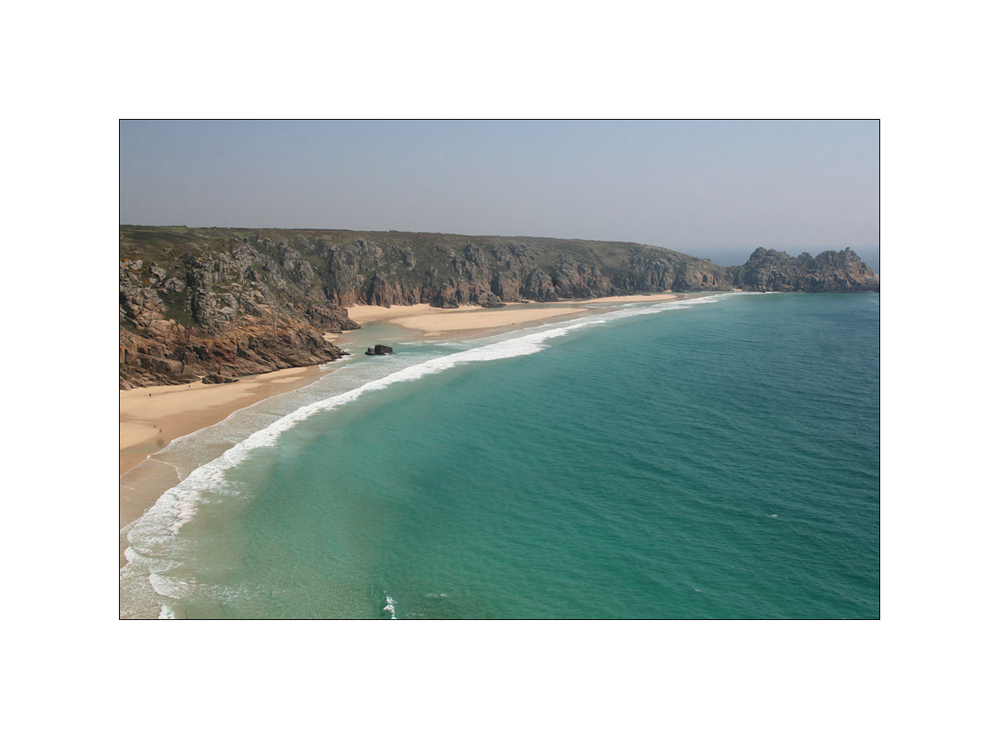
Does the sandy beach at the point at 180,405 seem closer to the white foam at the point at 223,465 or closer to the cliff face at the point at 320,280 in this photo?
the white foam at the point at 223,465

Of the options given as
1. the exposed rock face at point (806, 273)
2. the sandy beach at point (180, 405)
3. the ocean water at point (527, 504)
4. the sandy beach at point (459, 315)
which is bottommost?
the ocean water at point (527, 504)

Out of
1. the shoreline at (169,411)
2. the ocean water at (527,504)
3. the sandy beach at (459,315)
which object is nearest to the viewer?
the ocean water at (527,504)

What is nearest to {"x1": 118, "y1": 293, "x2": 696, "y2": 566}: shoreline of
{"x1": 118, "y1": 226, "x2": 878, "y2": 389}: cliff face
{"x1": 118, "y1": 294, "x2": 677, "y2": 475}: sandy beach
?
{"x1": 118, "y1": 294, "x2": 677, "y2": 475}: sandy beach

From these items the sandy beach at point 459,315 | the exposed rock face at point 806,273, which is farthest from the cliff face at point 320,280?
the sandy beach at point 459,315

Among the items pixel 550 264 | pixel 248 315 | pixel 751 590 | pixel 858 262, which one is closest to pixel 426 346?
pixel 248 315

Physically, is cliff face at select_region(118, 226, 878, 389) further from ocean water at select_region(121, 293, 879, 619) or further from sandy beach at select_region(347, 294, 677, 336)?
ocean water at select_region(121, 293, 879, 619)

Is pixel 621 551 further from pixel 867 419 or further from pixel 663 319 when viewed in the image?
pixel 663 319
